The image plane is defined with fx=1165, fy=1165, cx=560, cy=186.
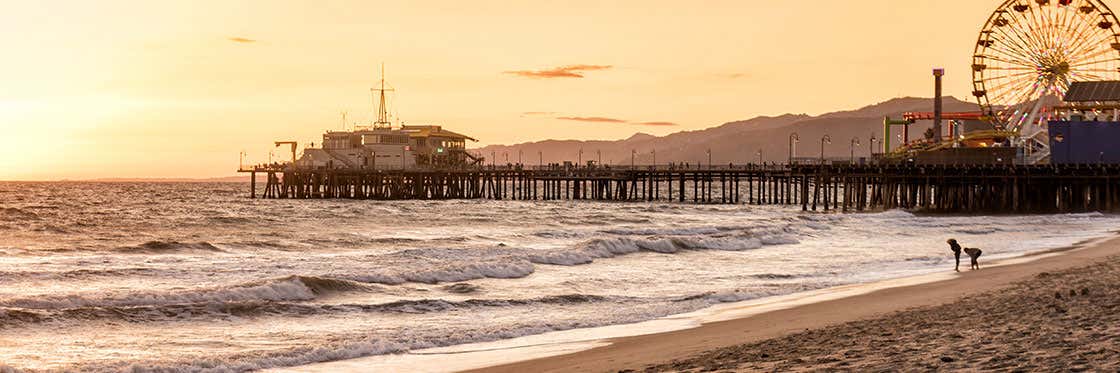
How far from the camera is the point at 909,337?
11.6 m

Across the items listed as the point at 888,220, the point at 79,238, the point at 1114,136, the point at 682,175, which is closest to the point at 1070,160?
the point at 1114,136

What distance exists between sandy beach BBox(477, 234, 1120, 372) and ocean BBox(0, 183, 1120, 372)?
2.43 metres

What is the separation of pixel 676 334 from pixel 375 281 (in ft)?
34.5

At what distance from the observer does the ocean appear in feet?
48.4

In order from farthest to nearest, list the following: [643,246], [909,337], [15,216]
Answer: [15,216], [643,246], [909,337]

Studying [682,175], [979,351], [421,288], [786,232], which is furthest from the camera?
[682,175]

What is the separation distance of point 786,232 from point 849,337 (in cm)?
3107

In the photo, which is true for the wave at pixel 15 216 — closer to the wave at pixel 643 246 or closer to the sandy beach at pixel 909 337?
the wave at pixel 643 246

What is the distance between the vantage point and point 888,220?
180 ft

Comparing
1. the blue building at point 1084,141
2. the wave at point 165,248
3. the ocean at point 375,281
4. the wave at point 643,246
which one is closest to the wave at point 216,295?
the ocean at point 375,281

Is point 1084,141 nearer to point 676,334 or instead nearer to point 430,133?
point 430,133

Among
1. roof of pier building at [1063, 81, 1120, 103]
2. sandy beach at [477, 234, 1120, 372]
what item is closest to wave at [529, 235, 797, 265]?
sandy beach at [477, 234, 1120, 372]

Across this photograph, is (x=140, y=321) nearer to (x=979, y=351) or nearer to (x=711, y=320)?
(x=711, y=320)

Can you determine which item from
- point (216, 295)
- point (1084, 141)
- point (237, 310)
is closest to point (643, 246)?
point (216, 295)
